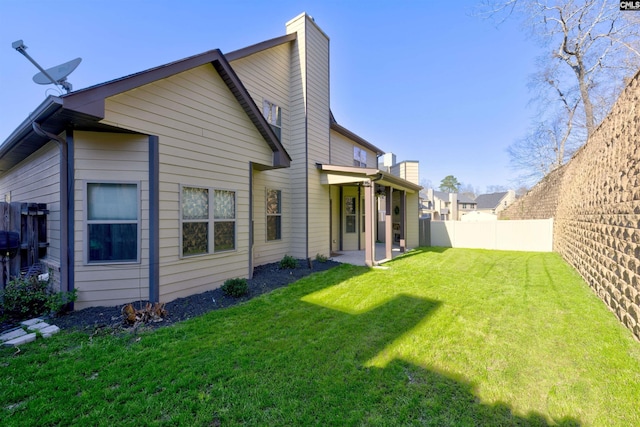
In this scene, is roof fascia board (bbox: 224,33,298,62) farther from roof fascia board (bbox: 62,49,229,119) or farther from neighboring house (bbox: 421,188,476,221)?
neighboring house (bbox: 421,188,476,221)

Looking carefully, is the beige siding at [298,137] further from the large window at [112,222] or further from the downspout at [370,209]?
the large window at [112,222]

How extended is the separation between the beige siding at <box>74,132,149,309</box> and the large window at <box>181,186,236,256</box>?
686 mm

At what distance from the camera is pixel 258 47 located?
24.9 feet

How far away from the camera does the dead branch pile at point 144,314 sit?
12.7 ft

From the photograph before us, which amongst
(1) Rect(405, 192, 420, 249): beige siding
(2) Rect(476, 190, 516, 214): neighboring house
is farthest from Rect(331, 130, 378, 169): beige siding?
(2) Rect(476, 190, 516, 214): neighboring house

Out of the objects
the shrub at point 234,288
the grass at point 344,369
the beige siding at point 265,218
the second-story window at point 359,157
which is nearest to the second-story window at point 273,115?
the beige siding at point 265,218

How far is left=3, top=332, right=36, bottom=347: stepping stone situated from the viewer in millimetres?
3251

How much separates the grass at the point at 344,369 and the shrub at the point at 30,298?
72 cm

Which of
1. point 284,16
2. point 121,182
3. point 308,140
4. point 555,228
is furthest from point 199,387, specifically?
point 555,228

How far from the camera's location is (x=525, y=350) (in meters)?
3.29

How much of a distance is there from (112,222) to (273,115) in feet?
17.9

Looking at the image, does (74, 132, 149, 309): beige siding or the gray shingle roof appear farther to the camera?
the gray shingle roof

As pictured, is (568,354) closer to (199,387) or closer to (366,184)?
(199,387)

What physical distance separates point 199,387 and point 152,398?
1.26ft
